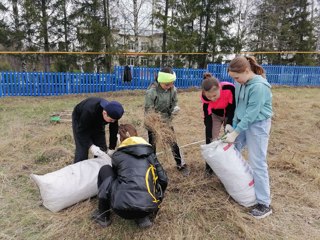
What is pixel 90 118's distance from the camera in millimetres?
2867

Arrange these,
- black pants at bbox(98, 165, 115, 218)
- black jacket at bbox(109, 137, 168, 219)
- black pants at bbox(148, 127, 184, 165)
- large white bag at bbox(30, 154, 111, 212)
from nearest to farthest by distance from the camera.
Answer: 1. black jacket at bbox(109, 137, 168, 219)
2. black pants at bbox(98, 165, 115, 218)
3. large white bag at bbox(30, 154, 111, 212)
4. black pants at bbox(148, 127, 184, 165)

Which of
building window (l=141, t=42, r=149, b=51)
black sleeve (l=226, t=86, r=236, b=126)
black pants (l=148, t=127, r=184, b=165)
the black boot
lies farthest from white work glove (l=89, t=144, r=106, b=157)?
building window (l=141, t=42, r=149, b=51)

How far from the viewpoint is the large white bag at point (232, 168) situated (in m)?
2.62

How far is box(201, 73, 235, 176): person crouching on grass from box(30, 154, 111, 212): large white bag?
3.92 feet

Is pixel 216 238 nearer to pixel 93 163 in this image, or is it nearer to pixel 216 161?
pixel 216 161

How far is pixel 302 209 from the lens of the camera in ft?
9.24

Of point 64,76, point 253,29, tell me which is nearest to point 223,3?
point 253,29

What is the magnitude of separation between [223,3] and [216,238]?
17.2m

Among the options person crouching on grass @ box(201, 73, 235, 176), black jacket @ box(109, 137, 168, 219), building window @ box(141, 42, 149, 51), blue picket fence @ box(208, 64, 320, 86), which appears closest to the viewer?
black jacket @ box(109, 137, 168, 219)

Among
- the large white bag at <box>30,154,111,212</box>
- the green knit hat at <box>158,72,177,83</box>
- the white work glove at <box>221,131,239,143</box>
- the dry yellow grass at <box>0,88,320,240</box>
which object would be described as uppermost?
the green knit hat at <box>158,72,177,83</box>

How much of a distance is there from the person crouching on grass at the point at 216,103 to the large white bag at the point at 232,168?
11.8 inches

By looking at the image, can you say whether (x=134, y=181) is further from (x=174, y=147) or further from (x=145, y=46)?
(x=145, y=46)

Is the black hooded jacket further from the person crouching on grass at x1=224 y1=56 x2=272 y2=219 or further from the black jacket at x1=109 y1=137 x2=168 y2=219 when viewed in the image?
the person crouching on grass at x1=224 y1=56 x2=272 y2=219

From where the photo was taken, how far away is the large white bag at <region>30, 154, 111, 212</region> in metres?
2.59
